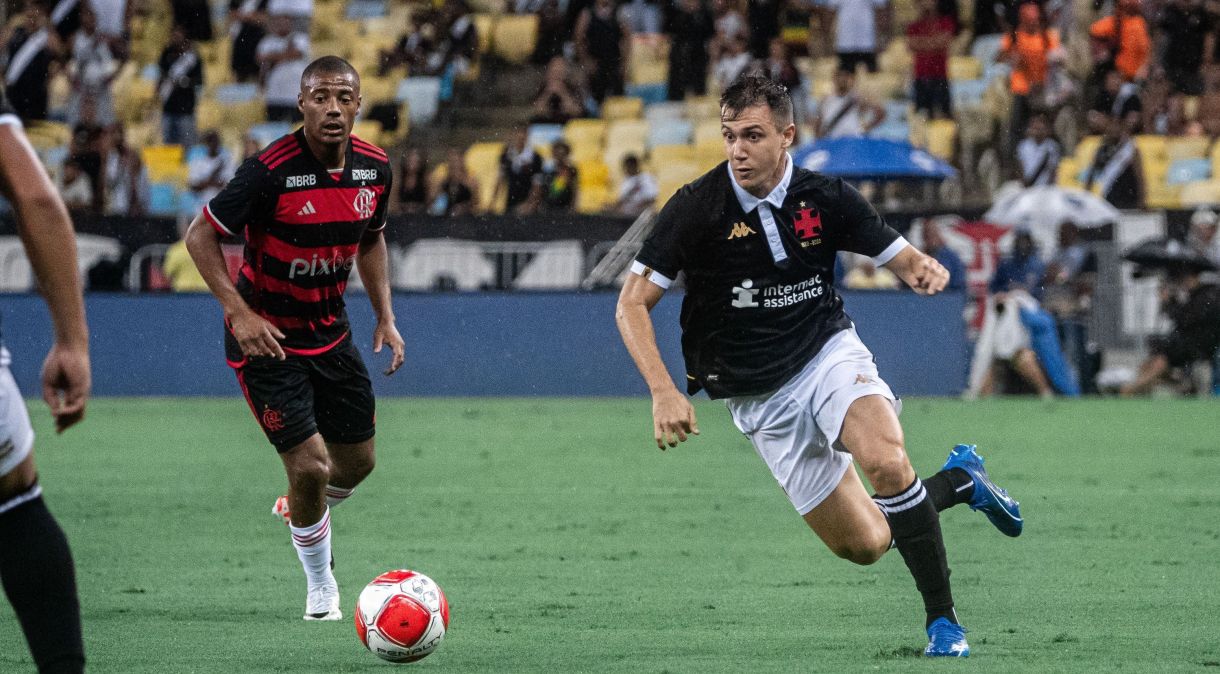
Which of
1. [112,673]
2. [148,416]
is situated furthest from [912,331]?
[112,673]

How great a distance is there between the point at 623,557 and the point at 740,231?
265 cm

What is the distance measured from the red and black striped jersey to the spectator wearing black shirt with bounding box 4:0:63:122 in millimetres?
18646

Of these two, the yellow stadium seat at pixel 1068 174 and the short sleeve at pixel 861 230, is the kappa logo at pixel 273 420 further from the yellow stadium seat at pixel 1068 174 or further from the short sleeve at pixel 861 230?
the yellow stadium seat at pixel 1068 174

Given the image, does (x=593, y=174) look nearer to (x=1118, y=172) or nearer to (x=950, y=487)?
(x=1118, y=172)

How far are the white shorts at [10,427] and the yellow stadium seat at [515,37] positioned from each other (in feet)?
73.8

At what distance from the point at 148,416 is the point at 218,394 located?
2.34 m

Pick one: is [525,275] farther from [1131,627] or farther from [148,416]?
[1131,627]

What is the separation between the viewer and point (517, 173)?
70.9 feet

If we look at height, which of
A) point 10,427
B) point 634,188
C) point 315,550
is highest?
point 10,427

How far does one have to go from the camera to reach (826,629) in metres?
6.73

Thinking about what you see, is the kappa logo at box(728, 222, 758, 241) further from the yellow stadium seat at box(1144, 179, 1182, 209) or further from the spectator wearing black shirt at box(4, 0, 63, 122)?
the spectator wearing black shirt at box(4, 0, 63, 122)

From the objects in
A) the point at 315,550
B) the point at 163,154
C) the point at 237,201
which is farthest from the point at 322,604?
the point at 163,154

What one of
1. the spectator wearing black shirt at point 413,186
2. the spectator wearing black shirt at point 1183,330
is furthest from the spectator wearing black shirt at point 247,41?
the spectator wearing black shirt at point 1183,330

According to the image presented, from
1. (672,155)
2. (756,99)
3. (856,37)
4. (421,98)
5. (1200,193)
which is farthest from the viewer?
(421,98)
